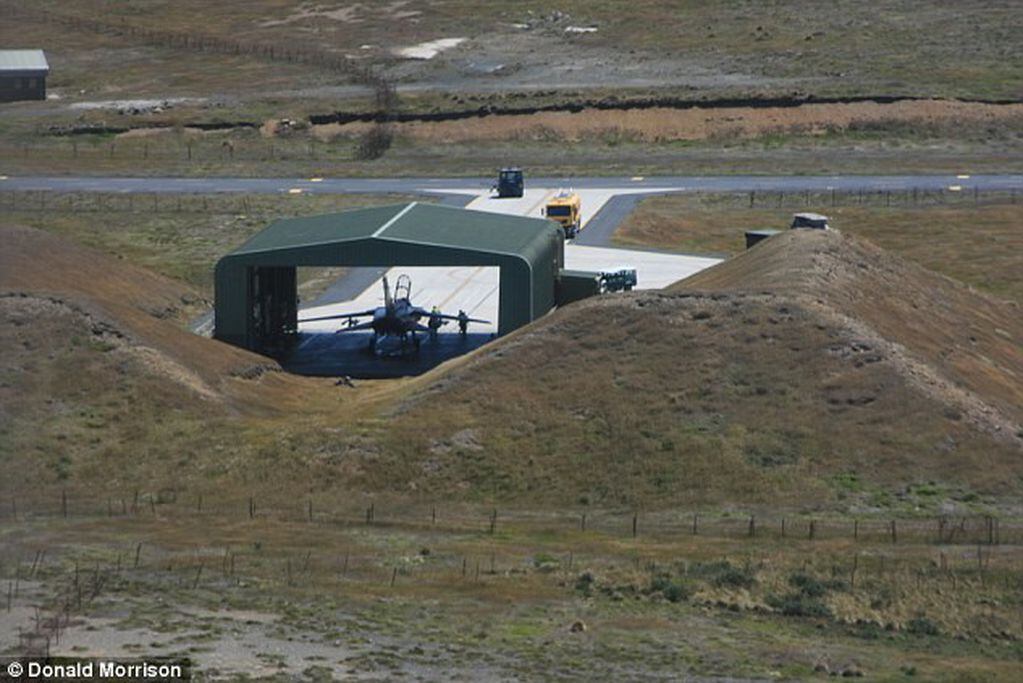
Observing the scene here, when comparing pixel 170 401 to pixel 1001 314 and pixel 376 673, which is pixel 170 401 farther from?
pixel 1001 314

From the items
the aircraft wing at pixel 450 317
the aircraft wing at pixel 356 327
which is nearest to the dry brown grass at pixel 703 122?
the aircraft wing at pixel 450 317

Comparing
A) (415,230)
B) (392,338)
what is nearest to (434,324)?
(392,338)

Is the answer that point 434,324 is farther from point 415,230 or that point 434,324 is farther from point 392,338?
point 415,230

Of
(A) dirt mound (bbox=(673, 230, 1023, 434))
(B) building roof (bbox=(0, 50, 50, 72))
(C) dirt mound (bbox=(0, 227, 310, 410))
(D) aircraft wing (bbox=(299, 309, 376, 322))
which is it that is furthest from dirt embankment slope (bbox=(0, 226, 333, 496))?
(B) building roof (bbox=(0, 50, 50, 72))

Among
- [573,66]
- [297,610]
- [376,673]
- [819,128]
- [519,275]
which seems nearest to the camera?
[376,673]

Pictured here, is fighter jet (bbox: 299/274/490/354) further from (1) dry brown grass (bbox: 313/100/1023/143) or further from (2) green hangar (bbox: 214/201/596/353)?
(1) dry brown grass (bbox: 313/100/1023/143)

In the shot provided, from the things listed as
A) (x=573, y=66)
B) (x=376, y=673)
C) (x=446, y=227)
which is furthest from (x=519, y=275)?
(x=573, y=66)

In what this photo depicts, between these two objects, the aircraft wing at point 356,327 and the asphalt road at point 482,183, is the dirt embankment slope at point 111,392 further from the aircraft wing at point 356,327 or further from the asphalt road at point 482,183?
the asphalt road at point 482,183
